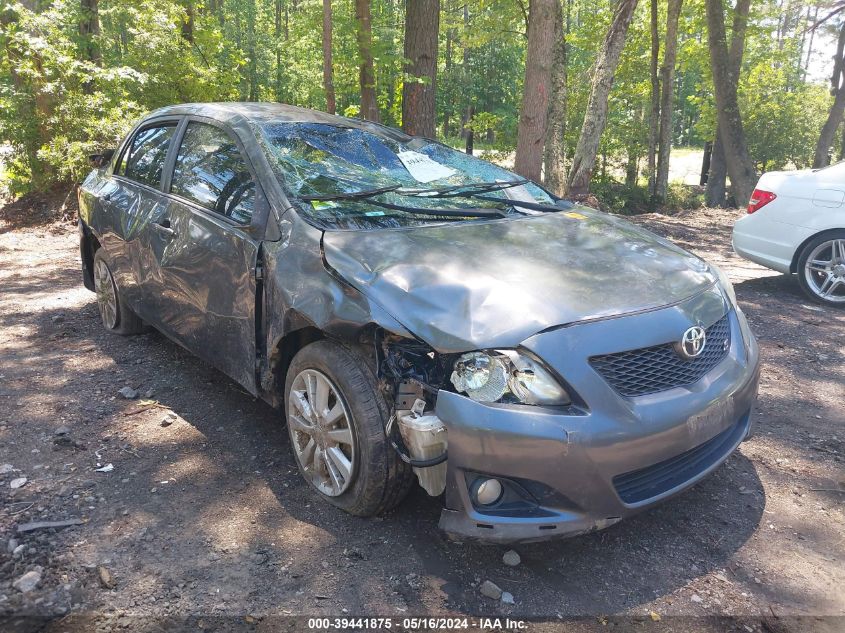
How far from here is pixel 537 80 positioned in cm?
929

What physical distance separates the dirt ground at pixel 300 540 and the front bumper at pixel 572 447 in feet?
0.85

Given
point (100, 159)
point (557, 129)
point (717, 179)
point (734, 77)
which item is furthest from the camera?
point (717, 179)

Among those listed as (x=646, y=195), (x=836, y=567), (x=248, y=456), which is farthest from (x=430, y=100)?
(x=646, y=195)

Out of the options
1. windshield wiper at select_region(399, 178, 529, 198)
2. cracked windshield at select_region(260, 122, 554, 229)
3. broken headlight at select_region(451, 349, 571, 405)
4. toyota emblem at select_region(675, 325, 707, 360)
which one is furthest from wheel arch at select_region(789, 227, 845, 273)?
broken headlight at select_region(451, 349, 571, 405)

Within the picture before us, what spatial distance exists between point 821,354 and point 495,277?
3.71m

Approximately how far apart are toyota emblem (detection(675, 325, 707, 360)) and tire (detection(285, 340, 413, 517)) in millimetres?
1236

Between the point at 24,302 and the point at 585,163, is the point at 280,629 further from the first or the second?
the point at 585,163

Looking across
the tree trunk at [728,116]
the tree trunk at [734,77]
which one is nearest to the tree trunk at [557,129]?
the tree trunk at [728,116]

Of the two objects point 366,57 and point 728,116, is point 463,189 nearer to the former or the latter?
point 366,57

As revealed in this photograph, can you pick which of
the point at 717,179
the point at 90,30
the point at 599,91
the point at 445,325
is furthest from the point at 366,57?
the point at 717,179

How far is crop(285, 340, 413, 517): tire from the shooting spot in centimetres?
287

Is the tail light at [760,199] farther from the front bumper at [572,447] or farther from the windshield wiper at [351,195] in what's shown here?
the front bumper at [572,447]

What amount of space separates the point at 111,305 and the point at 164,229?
62.7 inches

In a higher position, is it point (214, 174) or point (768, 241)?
point (214, 174)
